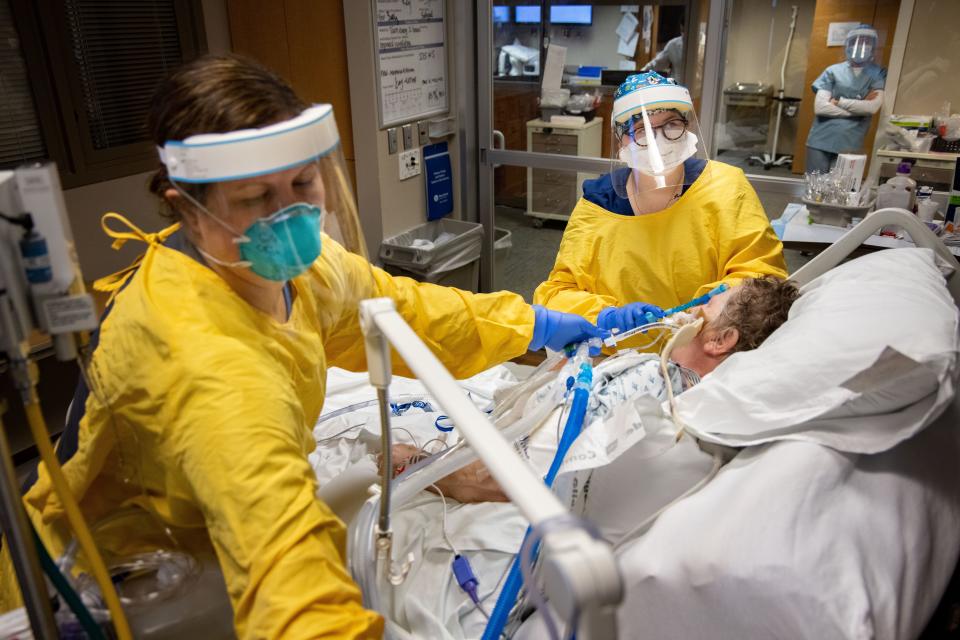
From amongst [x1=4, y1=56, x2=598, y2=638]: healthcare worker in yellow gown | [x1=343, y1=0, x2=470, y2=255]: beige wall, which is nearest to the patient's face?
[x1=4, y1=56, x2=598, y2=638]: healthcare worker in yellow gown

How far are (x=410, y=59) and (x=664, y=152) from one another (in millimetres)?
2057

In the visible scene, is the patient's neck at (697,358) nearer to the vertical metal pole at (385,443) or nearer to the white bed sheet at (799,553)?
the white bed sheet at (799,553)

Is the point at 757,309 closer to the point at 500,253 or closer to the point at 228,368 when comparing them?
the point at 228,368

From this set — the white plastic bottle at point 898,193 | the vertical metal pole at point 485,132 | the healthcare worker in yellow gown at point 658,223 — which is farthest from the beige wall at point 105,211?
the white plastic bottle at point 898,193

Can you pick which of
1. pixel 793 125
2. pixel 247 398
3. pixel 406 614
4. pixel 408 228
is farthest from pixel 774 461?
pixel 793 125

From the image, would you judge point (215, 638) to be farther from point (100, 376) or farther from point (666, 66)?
point (666, 66)

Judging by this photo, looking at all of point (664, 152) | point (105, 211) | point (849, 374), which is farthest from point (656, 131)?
point (105, 211)

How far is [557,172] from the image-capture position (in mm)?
4340

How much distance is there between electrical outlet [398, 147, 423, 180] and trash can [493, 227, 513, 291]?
72 centimetres

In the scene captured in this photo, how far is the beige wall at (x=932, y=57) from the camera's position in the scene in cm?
326

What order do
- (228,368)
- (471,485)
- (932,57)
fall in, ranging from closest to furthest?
(228,368)
(471,485)
(932,57)

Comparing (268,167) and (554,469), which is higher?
(268,167)

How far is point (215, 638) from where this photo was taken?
1.01m

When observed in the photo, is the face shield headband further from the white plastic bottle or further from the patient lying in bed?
the white plastic bottle
